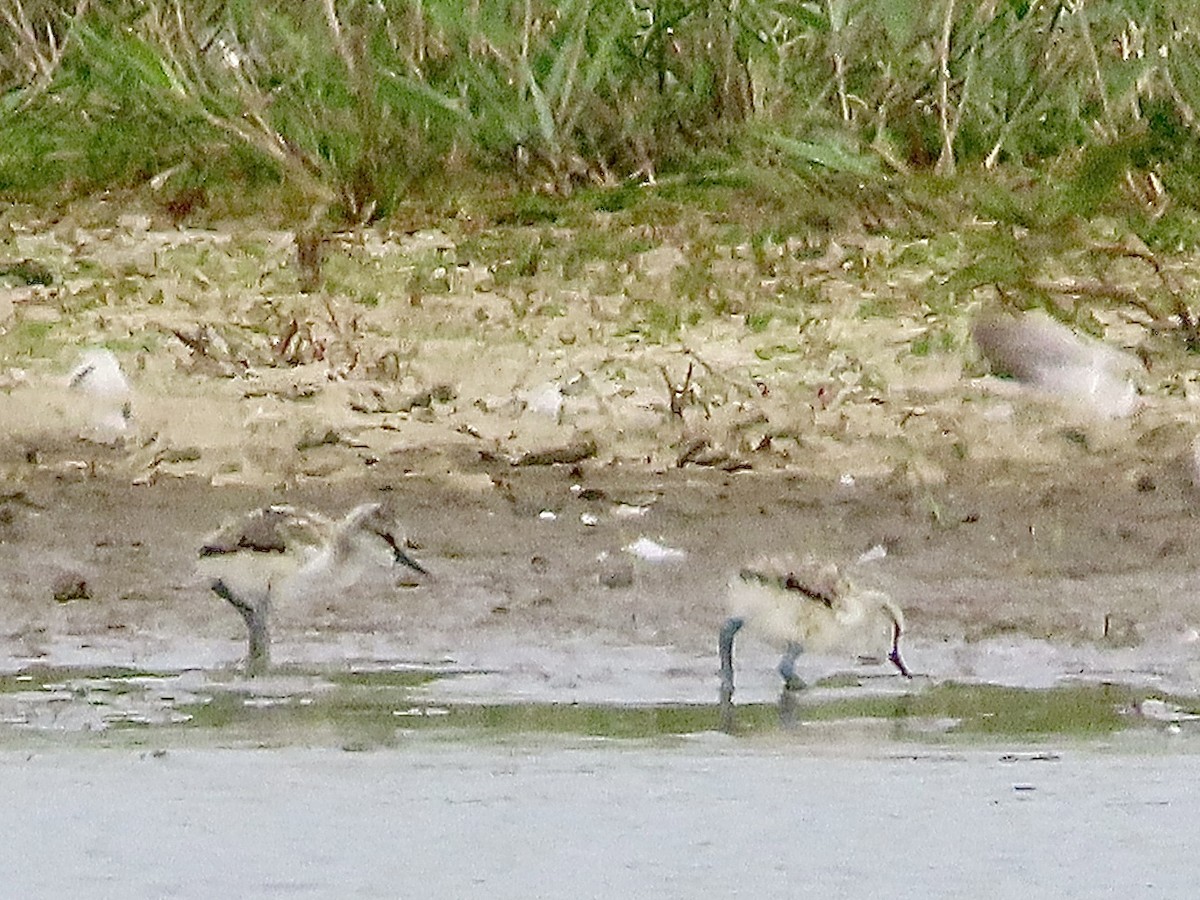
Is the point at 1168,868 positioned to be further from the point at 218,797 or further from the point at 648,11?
the point at 648,11

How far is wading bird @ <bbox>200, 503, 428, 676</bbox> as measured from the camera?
4.70 meters

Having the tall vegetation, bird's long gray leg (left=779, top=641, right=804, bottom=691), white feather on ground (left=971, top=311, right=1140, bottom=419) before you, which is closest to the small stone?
bird's long gray leg (left=779, top=641, right=804, bottom=691)

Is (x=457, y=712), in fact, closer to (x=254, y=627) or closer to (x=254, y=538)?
(x=254, y=627)

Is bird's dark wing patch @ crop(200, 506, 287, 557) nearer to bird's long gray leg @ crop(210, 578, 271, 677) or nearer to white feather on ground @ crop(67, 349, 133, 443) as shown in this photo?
bird's long gray leg @ crop(210, 578, 271, 677)

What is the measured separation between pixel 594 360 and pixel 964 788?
2339mm

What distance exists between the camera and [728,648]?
4.49 meters

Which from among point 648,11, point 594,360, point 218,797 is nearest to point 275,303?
point 594,360

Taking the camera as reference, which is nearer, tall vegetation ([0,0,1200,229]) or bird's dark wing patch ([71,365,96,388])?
bird's dark wing patch ([71,365,96,388])

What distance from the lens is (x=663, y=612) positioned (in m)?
4.87

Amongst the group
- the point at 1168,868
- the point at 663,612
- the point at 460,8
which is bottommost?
the point at 1168,868

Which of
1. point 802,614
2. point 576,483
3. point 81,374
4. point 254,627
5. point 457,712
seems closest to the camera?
point 457,712

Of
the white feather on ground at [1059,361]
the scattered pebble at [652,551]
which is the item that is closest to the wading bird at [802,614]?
the scattered pebble at [652,551]

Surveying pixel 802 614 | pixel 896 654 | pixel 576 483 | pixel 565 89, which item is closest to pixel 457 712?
pixel 802 614

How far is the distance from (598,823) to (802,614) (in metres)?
0.73
